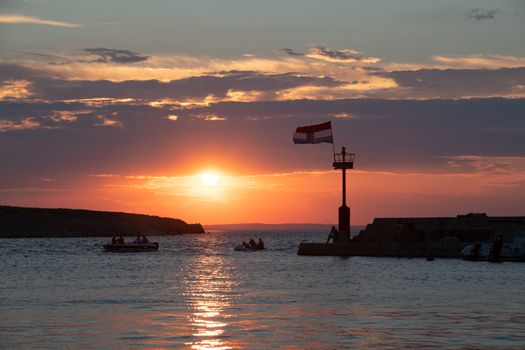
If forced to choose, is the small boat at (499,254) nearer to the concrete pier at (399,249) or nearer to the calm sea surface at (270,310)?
the concrete pier at (399,249)

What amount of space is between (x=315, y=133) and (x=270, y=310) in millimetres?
42630

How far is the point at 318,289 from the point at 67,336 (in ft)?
59.7

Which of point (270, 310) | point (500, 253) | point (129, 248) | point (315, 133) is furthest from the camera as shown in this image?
point (129, 248)

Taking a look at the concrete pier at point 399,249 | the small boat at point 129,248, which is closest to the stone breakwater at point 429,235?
the concrete pier at point 399,249

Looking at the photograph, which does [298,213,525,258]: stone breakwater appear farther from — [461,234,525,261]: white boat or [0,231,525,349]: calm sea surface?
[0,231,525,349]: calm sea surface

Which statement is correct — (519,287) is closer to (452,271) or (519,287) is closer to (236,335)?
(452,271)

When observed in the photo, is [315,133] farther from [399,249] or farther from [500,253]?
[500,253]

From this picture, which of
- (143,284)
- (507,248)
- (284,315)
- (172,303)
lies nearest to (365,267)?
(507,248)

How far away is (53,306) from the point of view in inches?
1308

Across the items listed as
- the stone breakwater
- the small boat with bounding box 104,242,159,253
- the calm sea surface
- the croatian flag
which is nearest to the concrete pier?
the stone breakwater

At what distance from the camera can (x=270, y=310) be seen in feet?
102

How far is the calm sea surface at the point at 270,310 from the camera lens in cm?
2338

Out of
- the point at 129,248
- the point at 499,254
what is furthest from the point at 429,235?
the point at 129,248

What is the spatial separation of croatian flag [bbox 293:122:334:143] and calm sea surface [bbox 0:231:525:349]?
19966mm
